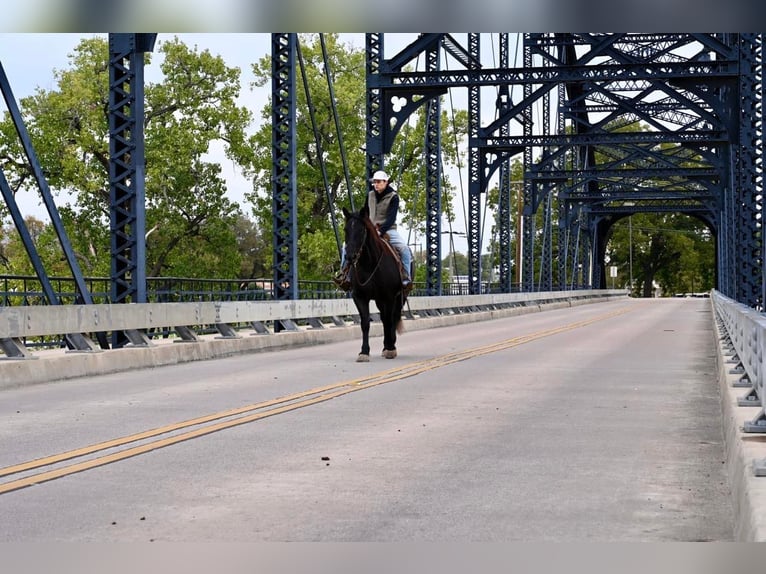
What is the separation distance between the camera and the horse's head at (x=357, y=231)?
17312mm

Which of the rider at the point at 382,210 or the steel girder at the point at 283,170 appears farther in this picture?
the steel girder at the point at 283,170

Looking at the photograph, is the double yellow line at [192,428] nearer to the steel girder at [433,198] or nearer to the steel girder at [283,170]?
the steel girder at [283,170]

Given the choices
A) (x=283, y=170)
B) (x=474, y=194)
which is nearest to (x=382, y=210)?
(x=283, y=170)

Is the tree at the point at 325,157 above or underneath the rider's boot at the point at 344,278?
above

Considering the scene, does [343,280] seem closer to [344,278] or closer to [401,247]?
[344,278]

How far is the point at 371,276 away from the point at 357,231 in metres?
0.97

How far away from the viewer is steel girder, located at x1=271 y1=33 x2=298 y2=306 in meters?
25.1

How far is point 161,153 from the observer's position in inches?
2055

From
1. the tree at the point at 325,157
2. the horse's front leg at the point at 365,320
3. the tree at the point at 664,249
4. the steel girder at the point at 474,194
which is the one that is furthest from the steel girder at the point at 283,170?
the tree at the point at 664,249

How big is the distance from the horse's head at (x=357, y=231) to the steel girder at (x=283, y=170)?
7571 mm

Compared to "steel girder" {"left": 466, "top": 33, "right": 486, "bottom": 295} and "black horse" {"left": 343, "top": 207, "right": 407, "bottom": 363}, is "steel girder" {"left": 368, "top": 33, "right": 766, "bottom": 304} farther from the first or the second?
"black horse" {"left": 343, "top": 207, "right": 407, "bottom": 363}

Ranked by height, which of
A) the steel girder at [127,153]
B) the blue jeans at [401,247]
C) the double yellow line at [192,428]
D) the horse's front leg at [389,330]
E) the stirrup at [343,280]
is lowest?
the double yellow line at [192,428]

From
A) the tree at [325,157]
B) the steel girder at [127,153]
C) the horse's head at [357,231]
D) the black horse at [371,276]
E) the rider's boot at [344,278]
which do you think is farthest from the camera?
the tree at [325,157]

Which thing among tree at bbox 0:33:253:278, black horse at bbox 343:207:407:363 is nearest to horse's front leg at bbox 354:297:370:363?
black horse at bbox 343:207:407:363
